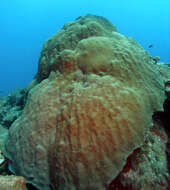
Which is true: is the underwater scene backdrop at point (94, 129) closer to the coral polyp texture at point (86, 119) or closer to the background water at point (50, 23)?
the coral polyp texture at point (86, 119)

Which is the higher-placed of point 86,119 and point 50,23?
point 50,23

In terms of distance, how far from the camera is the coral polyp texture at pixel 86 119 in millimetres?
1950

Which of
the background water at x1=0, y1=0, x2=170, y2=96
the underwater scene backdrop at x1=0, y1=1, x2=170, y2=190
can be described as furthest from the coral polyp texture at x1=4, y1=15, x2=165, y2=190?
the background water at x1=0, y1=0, x2=170, y2=96

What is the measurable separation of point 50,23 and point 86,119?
13011 centimetres

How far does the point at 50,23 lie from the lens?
11519 centimetres

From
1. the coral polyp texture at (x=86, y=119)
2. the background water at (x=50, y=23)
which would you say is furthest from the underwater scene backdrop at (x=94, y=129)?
the background water at (x=50, y=23)

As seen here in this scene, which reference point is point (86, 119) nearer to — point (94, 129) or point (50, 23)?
point (94, 129)

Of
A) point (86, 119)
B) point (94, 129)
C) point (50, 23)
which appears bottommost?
point (94, 129)

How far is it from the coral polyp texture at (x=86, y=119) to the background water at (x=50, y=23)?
10223cm

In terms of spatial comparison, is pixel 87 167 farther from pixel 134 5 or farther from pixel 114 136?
pixel 134 5

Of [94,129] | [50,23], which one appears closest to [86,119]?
[94,129]

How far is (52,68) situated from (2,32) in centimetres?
12347

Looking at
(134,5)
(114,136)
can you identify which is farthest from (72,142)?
(134,5)

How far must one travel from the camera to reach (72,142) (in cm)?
206
